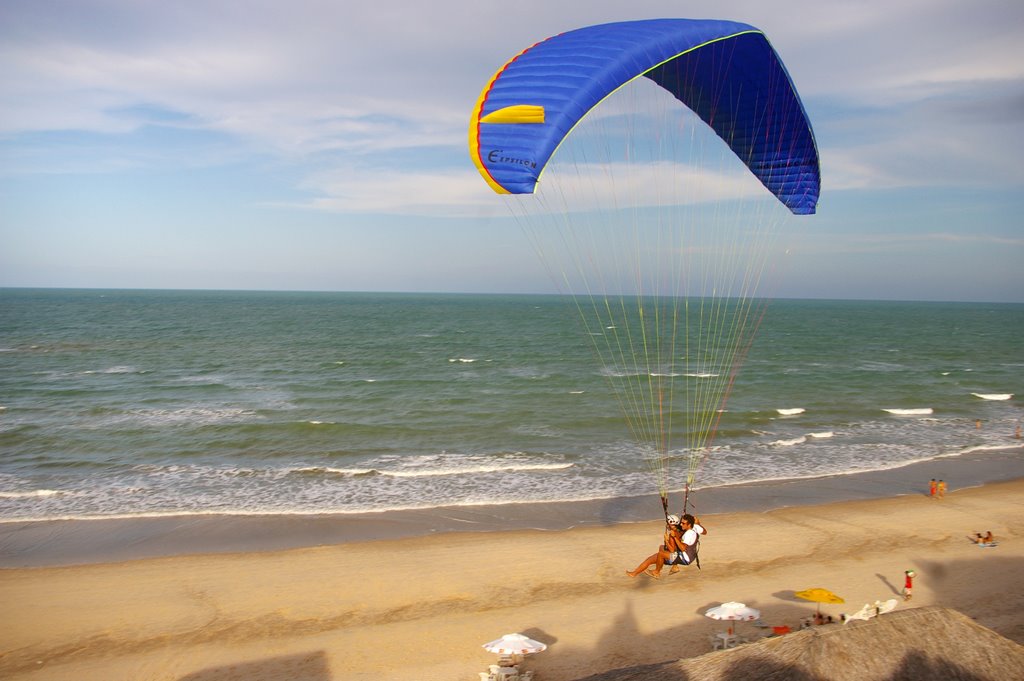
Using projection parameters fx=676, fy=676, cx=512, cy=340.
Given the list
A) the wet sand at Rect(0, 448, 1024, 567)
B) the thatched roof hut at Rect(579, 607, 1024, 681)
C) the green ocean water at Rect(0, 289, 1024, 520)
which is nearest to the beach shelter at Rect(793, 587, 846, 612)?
the thatched roof hut at Rect(579, 607, 1024, 681)

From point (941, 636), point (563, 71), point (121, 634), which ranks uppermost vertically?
point (563, 71)

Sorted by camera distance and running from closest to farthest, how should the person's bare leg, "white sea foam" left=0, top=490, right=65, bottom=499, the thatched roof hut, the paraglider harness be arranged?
1. the thatched roof hut
2. the paraglider harness
3. the person's bare leg
4. "white sea foam" left=0, top=490, right=65, bottom=499

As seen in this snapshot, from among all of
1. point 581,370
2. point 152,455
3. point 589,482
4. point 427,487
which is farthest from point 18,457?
point 581,370

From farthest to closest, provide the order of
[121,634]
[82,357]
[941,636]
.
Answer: [82,357] → [121,634] → [941,636]

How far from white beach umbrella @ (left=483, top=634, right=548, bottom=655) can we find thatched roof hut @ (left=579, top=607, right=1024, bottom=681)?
8.26 feet

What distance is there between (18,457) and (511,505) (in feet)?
46.2

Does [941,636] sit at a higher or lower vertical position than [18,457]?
higher

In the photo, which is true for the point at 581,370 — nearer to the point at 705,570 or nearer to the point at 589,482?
the point at 589,482

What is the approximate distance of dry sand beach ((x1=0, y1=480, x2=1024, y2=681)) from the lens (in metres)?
9.07

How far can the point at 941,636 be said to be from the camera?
6.20m

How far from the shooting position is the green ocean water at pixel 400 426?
16.3m

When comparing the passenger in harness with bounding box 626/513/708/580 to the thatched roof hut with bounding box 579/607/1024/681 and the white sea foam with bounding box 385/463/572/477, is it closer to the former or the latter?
the thatched roof hut with bounding box 579/607/1024/681

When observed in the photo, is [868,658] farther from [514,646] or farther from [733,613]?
[514,646]

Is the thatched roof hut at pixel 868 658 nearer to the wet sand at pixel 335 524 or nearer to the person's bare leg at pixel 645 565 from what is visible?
the person's bare leg at pixel 645 565
